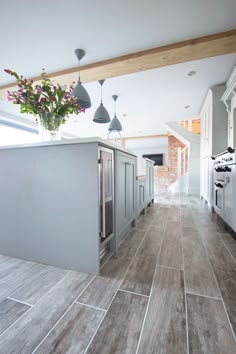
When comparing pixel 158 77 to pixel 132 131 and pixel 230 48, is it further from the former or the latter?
pixel 132 131

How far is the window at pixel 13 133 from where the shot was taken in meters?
4.90

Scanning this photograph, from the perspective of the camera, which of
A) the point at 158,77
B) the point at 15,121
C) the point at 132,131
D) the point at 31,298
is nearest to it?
the point at 31,298

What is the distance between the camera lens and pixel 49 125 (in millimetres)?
1442

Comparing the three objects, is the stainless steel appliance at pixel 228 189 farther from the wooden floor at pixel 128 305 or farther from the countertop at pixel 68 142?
the countertop at pixel 68 142

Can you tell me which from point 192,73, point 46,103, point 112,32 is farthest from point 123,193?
point 192,73

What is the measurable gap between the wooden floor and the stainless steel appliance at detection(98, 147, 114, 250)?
0.25 metres

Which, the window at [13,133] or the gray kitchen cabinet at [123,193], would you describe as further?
the window at [13,133]

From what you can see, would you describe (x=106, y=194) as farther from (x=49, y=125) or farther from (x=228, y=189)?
(x=228, y=189)

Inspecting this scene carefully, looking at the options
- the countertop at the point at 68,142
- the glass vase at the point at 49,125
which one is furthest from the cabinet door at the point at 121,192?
the glass vase at the point at 49,125

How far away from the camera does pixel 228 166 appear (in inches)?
80.9

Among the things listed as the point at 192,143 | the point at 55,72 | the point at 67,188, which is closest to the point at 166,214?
the point at 67,188

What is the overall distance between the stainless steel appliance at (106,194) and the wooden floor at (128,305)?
247 millimetres

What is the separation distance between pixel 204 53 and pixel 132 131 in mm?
5016

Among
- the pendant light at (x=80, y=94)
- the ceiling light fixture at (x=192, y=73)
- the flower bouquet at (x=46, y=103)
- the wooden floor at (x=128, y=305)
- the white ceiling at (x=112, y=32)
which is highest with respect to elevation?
the ceiling light fixture at (x=192, y=73)
